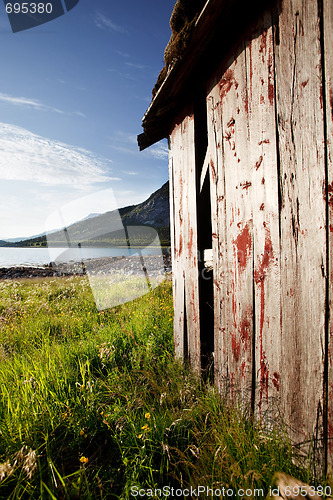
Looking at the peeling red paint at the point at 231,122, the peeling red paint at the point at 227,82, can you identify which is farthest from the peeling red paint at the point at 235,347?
the peeling red paint at the point at 227,82

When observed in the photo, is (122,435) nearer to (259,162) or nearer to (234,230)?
(234,230)

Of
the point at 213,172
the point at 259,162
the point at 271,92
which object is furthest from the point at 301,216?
the point at 213,172

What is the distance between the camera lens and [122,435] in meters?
1.89

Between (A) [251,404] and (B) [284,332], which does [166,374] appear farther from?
(B) [284,332]

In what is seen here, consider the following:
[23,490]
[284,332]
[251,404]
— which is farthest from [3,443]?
[284,332]

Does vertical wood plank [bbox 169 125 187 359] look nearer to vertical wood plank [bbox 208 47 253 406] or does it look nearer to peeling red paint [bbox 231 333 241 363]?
vertical wood plank [bbox 208 47 253 406]

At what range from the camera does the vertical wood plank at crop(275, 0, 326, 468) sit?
130cm

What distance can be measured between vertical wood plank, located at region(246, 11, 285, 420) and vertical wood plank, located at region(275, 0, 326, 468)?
6 cm

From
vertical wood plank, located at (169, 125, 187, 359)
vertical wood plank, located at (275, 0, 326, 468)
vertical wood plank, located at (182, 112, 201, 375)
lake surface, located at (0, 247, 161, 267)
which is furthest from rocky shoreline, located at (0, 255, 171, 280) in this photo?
vertical wood plank, located at (275, 0, 326, 468)

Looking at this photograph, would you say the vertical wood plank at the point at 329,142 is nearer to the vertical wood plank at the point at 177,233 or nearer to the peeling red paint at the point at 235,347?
the peeling red paint at the point at 235,347

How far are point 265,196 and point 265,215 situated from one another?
12 centimetres

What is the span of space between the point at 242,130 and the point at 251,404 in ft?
6.36

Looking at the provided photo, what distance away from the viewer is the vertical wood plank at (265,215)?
1567 mm

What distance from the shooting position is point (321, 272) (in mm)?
1291
